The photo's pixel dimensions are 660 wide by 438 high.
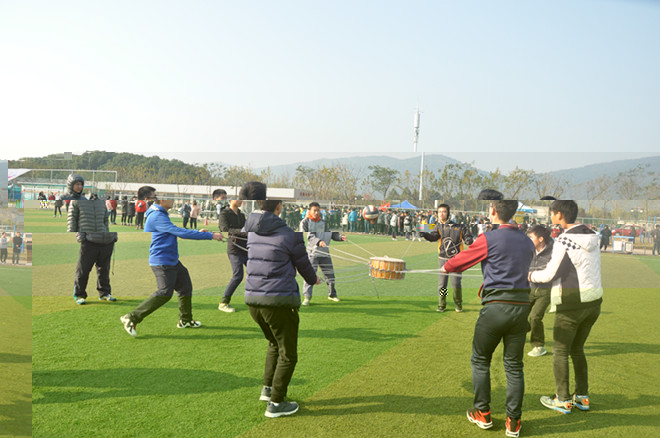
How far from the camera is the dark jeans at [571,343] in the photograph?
14.9ft

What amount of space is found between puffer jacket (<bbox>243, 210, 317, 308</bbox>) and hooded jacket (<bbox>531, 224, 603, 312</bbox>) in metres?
2.26

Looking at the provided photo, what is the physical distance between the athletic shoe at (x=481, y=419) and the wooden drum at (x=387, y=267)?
2911 millimetres

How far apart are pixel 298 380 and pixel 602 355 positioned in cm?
443

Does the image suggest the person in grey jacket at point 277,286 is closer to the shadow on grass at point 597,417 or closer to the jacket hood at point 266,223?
the jacket hood at point 266,223

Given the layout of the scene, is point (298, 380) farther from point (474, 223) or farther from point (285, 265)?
point (474, 223)

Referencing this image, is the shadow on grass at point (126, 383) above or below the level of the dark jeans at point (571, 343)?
below

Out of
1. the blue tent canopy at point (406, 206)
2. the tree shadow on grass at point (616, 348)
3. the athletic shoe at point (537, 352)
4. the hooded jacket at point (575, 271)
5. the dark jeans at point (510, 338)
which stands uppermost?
the blue tent canopy at point (406, 206)

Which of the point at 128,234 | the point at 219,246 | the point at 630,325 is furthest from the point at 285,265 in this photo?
the point at 219,246

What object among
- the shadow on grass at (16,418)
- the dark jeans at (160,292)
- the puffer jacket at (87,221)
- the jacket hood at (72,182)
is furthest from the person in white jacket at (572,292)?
the jacket hood at (72,182)

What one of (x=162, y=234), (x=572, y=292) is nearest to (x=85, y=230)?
(x=162, y=234)

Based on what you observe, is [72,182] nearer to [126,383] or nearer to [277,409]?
[126,383]

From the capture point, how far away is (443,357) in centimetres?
620

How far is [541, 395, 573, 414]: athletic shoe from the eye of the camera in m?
4.57

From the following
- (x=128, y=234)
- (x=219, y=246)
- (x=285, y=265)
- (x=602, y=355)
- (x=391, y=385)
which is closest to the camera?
(x=285, y=265)
